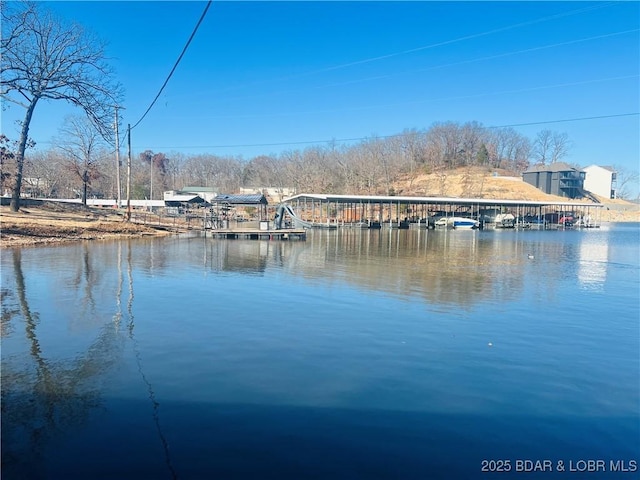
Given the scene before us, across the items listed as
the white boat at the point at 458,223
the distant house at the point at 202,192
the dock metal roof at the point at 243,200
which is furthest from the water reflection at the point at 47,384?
the distant house at the point at 202,192

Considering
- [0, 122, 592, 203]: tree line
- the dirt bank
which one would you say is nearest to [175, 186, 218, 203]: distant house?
[0, 122, 592, 203]: tree line

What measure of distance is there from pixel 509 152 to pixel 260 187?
86.3 m

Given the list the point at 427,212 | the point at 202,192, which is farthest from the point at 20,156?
the point at 202,192

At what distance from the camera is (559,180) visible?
11244cm

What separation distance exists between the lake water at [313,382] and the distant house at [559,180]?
A: 109m

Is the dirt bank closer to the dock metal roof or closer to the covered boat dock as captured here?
the dock metal roof

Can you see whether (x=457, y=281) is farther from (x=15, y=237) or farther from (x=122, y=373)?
(x=15, y=237)

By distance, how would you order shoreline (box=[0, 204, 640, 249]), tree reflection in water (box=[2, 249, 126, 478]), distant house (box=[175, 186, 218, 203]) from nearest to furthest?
tree reflection in water (box=[2, 249, 126, 478]) → shoreline (box=[0, 204, 640, 249]) → distant house (box=[175, 186, 218, 203])

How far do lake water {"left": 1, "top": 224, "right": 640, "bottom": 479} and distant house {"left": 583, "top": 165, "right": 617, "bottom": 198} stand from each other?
137295 mm

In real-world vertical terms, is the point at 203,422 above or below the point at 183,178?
below

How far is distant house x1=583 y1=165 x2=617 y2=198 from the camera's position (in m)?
132

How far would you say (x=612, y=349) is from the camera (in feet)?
31.1

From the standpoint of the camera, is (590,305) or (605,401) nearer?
(605,401)

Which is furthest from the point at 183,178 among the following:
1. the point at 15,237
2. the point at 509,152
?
the point at 15,237
